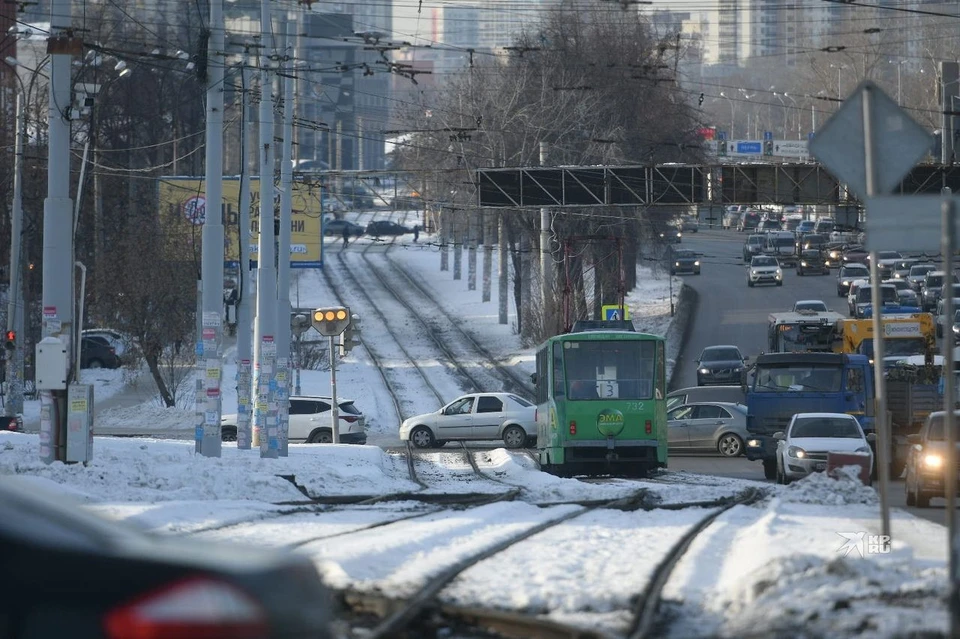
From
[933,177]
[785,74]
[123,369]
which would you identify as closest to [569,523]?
[933,177]

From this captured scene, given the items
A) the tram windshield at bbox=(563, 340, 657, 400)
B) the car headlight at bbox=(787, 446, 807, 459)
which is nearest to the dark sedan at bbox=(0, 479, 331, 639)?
the car headlight at bbox=(787, 446, 807, 459)

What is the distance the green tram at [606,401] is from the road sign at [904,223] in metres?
15.3

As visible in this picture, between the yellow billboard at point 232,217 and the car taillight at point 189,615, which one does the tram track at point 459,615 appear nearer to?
the car taillight at point 189,615

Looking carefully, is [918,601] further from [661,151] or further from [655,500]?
[661,151]

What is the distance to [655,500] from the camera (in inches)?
698

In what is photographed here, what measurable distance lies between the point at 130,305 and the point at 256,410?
2027 cm

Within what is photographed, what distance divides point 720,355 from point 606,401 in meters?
24.4

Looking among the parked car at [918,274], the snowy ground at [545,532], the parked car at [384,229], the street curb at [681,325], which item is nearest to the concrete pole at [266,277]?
the snowy ground at [545,532]

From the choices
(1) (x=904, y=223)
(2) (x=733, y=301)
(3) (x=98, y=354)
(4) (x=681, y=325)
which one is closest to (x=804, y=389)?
(1) (x=904, y=223)

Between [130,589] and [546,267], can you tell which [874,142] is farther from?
[546,267]

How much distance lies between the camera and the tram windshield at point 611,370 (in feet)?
80.5

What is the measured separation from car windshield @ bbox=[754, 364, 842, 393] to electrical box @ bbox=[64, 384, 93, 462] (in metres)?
15.6

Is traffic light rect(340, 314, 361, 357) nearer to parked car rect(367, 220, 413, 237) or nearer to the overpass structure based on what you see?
the overpass structure

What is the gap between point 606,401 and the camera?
24438 millimetres
